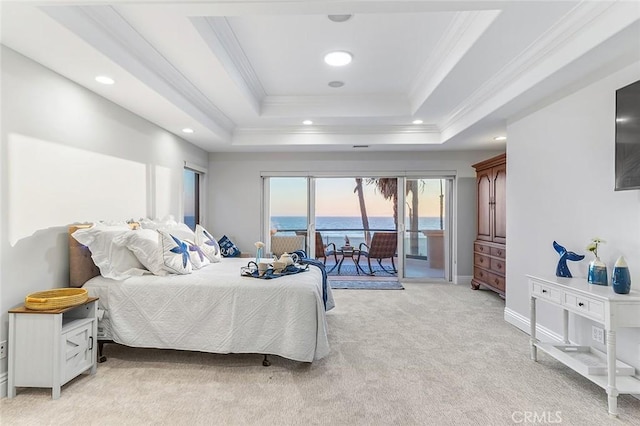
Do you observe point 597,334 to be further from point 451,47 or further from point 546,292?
point 451,47

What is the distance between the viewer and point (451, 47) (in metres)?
2.87

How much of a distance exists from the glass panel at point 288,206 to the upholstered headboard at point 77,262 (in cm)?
359

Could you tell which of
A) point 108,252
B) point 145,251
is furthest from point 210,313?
point 108,252

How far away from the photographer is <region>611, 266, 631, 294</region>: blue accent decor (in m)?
2.13

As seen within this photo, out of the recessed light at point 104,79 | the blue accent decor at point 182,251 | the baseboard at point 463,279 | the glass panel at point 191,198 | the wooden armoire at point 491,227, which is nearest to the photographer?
the recessed light at point 104,79

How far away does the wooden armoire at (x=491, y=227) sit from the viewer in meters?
4.62

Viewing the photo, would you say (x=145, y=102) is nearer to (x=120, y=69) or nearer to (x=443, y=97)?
(x=120, y=69)

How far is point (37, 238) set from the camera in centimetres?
249

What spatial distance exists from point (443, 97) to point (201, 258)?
3.12 meters

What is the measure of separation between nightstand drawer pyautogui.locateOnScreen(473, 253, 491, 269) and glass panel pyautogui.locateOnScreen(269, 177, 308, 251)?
292 centimetres

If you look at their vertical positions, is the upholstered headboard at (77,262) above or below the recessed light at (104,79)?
below

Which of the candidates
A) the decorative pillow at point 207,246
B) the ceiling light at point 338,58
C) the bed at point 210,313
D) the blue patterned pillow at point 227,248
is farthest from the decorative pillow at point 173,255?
the blue patterned pillow at point 227,248

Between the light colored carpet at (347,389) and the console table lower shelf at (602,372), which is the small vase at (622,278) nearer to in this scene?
the console table lower shelf at (602,372)

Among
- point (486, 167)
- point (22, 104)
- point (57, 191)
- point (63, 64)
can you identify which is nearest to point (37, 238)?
point (57, 191)
